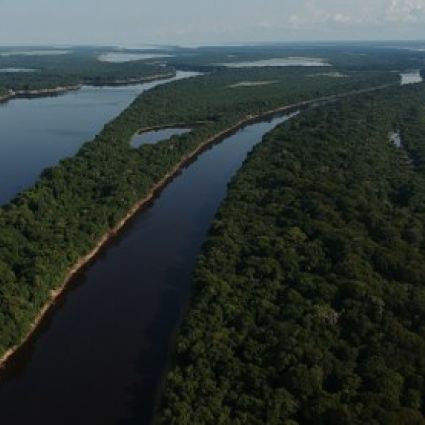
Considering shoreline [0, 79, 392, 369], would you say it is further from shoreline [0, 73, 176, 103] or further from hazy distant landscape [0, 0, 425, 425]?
shoreline [0, 73, 176, 103]

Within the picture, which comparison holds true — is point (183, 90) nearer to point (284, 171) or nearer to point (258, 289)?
point (284, 171)

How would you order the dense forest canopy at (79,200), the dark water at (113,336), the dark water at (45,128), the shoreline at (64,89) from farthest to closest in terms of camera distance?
the shoreline at (64,89)
the dark water at (45,128)
the dense forest canopy at (79,200)
the dark water at (113,336)

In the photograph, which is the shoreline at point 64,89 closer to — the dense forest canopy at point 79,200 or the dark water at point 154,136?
the dense forest canopy at point 79,200

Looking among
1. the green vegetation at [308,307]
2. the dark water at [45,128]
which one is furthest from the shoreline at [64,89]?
the green vegetation at [308,307]

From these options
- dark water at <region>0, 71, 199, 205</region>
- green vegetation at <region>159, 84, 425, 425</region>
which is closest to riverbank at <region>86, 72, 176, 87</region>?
dark water at <region>0, 71, 199, 205</region>

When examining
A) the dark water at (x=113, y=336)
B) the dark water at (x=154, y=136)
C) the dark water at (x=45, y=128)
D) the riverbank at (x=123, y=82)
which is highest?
the dark water at (x=45, y=128)

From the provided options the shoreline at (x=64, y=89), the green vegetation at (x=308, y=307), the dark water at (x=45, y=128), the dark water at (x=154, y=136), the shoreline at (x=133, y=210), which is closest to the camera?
the green vegetation at (x=308, y=307)
